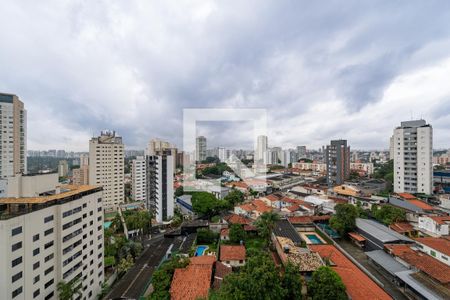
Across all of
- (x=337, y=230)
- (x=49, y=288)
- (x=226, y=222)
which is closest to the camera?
(x=49, y=288)

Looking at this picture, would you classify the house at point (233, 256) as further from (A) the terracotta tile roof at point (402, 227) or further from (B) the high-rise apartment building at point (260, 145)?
(A) the terracotta tile roof at point (402, 227)

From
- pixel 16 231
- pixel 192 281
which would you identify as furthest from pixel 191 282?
pixel 16 231

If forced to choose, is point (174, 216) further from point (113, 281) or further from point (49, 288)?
point (49, 288)

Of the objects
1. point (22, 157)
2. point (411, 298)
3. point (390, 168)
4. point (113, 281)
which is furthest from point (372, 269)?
point (22, 157)

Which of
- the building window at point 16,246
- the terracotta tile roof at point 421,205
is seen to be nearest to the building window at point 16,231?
the building window at point 16,246

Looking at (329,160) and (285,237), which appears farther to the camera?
(329,160)

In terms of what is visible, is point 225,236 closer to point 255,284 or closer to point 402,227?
point 255,284

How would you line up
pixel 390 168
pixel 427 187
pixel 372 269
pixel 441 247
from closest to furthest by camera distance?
1. pixel 441 247
2. pixel 372 269
3. pixel 427 187
4. pixel 390 168
